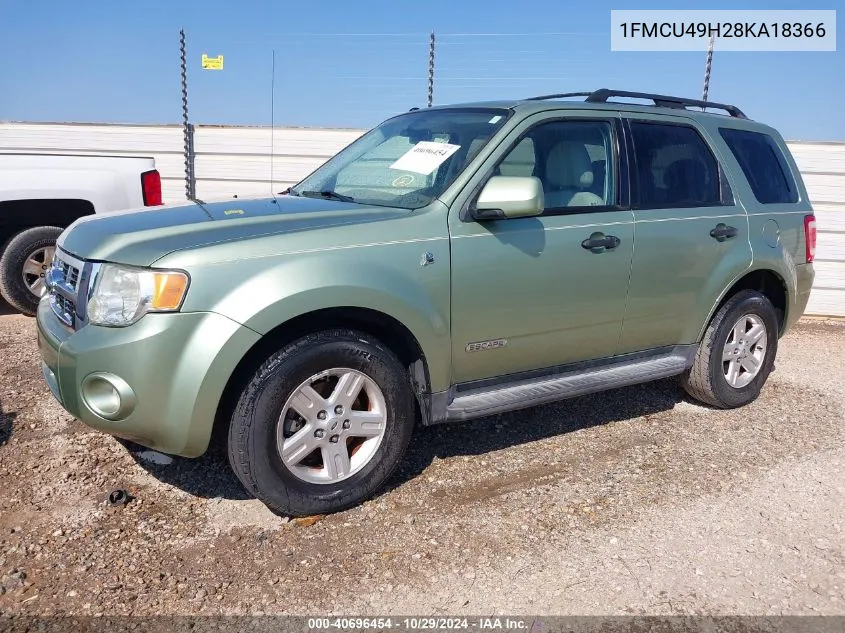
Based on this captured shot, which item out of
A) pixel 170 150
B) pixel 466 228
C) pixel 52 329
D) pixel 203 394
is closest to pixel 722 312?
pixel 466 228

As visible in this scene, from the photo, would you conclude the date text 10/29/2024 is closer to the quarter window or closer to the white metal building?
the quarter window

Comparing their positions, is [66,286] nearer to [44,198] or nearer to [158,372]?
[158,372]

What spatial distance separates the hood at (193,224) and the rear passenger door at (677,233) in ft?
4.88

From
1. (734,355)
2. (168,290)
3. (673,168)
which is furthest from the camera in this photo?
(734,355)

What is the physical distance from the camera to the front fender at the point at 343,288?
2773 millimetres

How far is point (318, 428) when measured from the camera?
311 centimetres

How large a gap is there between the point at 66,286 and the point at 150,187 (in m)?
3.62

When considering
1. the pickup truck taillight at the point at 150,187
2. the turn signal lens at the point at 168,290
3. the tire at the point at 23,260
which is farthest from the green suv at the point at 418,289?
the tire at the point at 23,260

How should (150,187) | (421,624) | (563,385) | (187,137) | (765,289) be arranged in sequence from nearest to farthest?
(421,624) → (563,385) → (765,289) → (150,187) → (187,137)

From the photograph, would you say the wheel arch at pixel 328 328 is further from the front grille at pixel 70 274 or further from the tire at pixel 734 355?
the tire at pixel 734 355

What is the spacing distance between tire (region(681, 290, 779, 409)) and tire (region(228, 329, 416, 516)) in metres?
2.15

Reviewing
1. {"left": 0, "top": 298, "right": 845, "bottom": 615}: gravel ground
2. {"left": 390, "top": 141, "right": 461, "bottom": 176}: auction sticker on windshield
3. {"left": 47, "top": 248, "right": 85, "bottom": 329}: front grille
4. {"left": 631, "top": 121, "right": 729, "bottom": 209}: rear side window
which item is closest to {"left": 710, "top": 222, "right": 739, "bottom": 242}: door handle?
{"left": 631, "top": 121, "right": 729, "bottom": 209}: rear side window

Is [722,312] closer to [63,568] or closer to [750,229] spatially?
[750,229]

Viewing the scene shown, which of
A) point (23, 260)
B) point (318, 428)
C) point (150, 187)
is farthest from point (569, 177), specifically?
point (23, 260)
